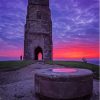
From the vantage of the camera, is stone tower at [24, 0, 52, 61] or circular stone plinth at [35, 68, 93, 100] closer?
circular stone plinth at [35, 68, 93, 100]

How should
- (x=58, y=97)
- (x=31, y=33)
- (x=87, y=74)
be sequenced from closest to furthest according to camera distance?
1. (x=58, y=97)
2. (x=87, y=74)
3. (x=31, y=33)

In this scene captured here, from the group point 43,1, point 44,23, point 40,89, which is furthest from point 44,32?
point 40,89

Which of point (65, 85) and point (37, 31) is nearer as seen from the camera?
point (65, 85)

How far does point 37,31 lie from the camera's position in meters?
27.6

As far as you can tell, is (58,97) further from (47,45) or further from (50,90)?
(47,45)

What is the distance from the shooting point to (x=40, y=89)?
22.3 feet

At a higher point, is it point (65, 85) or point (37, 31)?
point (37, 31)

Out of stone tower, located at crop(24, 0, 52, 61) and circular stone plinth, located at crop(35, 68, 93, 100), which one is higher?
stone tower, located at crop(24, 0, 52, 61)

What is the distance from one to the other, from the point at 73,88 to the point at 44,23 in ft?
75.5

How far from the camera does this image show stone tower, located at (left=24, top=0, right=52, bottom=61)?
27438mm

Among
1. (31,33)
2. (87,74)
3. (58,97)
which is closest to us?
(58,97)

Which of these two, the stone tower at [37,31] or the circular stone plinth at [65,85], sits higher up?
the stone tower at [37,31]

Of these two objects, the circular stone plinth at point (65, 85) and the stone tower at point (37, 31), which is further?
the stone tower at point (37, 31)

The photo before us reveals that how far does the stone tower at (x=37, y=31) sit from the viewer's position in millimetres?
27438
